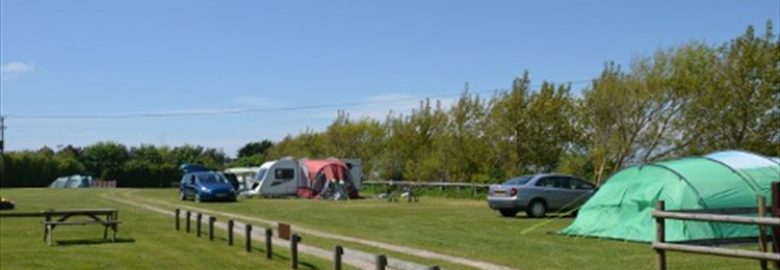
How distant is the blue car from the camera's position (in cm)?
4147

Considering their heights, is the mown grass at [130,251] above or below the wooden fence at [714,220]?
below

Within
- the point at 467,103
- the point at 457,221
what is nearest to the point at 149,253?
the point at 457,221

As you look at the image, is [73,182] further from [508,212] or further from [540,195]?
[540,195]

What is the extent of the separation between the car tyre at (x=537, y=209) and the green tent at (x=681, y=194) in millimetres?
6277

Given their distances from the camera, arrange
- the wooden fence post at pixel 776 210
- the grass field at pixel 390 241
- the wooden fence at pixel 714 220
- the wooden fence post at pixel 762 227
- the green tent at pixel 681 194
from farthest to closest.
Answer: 1. the green tent at pixel 681 194
2. the grass field at pixel 390 241
3. the wooden fence post at pixel 762 227
4. the wooden fence post at pixel 776 210
5. the wooden fence at pixel 714 220

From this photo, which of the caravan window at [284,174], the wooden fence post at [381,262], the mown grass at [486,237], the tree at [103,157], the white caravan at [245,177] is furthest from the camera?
the tree at [103,157]

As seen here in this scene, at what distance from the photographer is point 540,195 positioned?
1094 inches

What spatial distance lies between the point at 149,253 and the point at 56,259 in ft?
5.75

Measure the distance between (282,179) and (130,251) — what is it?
28610 mm

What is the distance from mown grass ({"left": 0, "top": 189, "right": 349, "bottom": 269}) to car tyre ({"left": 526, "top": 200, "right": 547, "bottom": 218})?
9995 mm

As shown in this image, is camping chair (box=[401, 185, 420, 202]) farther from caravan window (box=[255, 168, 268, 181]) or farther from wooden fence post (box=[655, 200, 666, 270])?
wooden fence post (box=[655, 200, 666, 270])

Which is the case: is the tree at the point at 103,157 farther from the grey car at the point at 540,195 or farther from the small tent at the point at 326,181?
the grey car at the point at 540,195

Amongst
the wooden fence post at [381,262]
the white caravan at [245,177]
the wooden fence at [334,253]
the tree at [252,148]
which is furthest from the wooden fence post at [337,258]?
the tree at [252,148]

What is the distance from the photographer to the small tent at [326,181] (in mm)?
45625
